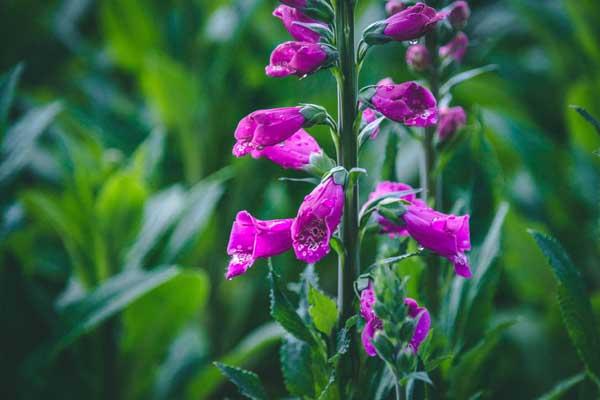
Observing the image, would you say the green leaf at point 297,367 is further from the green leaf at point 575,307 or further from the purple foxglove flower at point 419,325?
the green leaf at point 575,307

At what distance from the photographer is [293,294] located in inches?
34.2

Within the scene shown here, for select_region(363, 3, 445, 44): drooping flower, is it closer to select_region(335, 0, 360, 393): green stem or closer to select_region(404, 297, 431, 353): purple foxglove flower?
select_region(335, 0, 360, 393): green stem

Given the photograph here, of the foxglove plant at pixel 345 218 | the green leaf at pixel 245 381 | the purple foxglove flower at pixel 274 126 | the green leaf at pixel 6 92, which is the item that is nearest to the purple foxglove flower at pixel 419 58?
the foxglove plant at pixel 345 218

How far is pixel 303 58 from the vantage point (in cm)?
70

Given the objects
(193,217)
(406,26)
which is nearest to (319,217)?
(406,26)

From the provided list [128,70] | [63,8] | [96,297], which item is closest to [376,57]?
[128,70]

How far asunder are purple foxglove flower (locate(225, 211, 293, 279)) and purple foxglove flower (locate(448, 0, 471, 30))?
1.30ft

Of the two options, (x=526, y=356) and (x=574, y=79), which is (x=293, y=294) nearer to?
(x=526, y=356)

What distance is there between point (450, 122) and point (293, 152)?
0.96 feet

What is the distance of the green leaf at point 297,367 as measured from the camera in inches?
33.6

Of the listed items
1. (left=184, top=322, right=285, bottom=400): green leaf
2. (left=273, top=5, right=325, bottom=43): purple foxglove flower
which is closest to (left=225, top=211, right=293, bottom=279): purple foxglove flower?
(left=273, top=5, right=325, bottom=43): purple foxglove flower

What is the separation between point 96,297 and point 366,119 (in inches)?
27.8

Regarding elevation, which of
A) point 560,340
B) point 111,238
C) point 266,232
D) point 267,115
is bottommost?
point 560,340

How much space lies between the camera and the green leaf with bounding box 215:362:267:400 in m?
0.80
